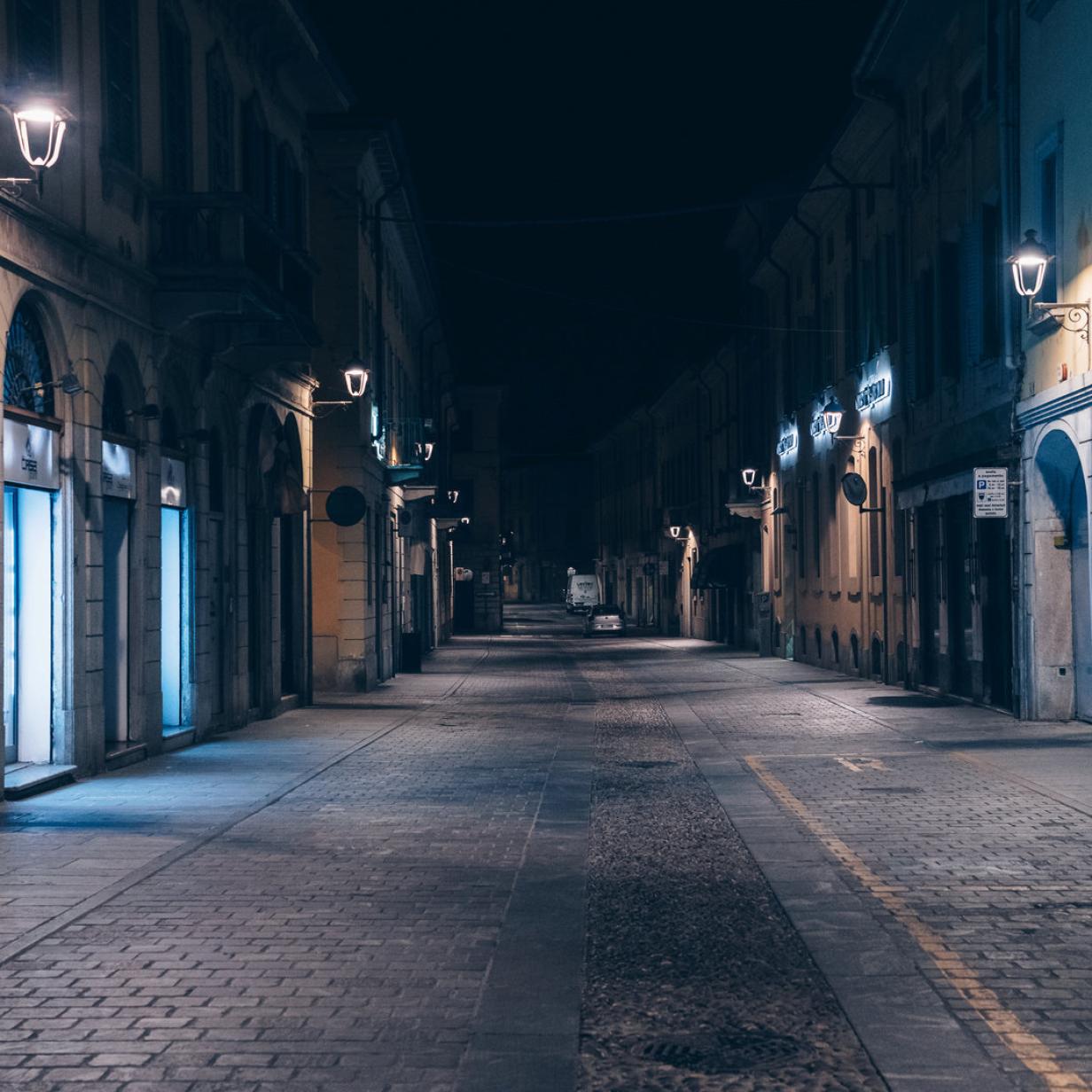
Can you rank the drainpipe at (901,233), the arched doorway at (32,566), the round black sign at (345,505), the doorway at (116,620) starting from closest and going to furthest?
the arched doorway at (32,566), the doorway at (116,620), the round black sign at (345,505), the drainpipe at (901,233)

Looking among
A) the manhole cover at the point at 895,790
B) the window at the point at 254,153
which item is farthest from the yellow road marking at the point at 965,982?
the window at the point at 254,153

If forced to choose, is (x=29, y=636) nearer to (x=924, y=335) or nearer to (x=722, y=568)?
(x=924, y=335)

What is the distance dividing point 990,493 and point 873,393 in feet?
30.7

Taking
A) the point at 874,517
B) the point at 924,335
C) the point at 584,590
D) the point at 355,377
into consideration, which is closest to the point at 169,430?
the point at 355,377

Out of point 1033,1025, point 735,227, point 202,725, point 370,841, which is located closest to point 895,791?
point 370,841

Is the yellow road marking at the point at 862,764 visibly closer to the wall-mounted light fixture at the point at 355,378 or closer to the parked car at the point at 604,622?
the wall-mounted light fixture at the point at 355,378

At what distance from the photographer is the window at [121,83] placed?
14961mm

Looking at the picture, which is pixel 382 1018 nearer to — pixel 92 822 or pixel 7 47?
pixel 92 822

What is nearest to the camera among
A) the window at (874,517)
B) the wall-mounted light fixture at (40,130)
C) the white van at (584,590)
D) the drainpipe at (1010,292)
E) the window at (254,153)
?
the wall-mounted light fixture at (40,130)

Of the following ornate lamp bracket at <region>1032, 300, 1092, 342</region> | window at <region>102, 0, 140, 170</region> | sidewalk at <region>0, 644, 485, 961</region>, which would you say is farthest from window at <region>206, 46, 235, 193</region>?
ornate lamp bracket at <region>1032, 300, 1092, 342</region>

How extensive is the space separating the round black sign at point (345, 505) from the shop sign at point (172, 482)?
745cm

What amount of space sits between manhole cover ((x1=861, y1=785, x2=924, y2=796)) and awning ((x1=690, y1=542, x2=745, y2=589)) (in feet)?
110

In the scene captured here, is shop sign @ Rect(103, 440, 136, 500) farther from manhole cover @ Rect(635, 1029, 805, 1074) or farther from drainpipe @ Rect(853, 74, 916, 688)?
drainpipe @ Rect(853, 74, 916, 688)

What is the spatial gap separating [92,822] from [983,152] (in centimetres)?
1556
